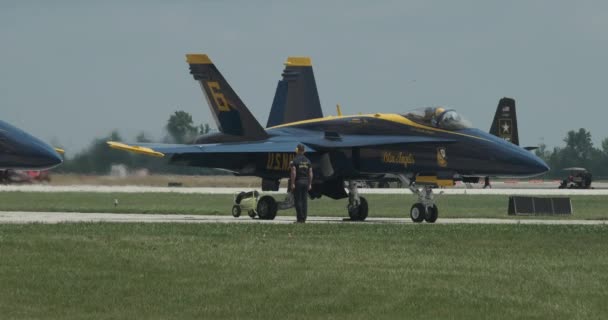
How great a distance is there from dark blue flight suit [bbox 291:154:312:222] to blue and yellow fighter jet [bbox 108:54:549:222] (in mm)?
3873

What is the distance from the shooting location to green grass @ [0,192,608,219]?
42.4 metres

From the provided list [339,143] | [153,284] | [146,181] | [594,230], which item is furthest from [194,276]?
[146,181]

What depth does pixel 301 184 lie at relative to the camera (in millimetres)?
29016

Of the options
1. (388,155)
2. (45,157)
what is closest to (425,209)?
(388,155)

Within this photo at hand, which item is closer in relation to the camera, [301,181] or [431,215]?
[301,181]

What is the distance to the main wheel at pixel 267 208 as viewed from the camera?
33750mm

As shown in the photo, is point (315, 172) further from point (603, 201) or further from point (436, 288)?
point (603, 201)

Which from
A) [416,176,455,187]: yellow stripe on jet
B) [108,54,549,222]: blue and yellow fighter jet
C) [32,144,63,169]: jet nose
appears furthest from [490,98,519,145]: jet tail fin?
[32,144,63,169]: jet nose

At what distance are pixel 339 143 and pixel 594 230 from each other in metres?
9.80

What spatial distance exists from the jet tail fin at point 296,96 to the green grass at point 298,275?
18.2 metres

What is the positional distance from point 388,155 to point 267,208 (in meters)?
3.86

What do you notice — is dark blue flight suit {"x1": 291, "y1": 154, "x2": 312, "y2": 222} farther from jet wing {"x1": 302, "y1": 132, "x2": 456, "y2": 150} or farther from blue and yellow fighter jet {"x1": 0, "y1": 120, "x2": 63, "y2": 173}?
blue and yellow fighter jet {"x1": 0, "y1": 120, "x2": 63, "y2": 173}

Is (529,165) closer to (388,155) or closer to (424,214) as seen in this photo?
(424,214)

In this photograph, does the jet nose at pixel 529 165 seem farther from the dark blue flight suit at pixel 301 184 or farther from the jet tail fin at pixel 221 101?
the jet tail fin at pixel 221 101
